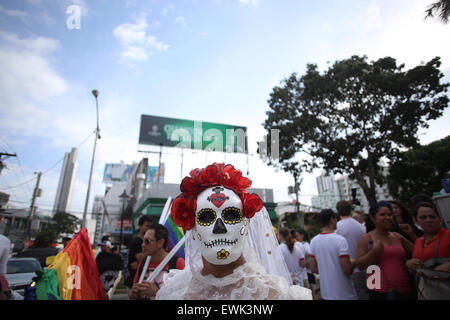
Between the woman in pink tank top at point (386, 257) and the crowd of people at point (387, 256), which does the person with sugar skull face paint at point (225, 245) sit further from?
the woman in pink tank top at point (386, 257)

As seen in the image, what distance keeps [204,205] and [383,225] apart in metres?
2.00

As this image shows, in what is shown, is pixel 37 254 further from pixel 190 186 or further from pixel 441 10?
pixel 441 10

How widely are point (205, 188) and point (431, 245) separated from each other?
2.00m

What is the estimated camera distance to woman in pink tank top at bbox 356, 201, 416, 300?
2.28 metres

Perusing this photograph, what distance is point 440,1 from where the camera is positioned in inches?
98.9

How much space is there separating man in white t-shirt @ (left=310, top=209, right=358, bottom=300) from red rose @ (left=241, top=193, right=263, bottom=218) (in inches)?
60.4

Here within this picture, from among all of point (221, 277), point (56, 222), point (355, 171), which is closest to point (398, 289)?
point (221, 277)

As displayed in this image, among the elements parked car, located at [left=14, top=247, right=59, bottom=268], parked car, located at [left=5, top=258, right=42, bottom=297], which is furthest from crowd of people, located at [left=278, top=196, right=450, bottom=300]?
parked car, located at [left=14, top=247, right=59, bottom=268]

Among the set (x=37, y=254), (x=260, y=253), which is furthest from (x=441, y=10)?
(x=37, y=254)

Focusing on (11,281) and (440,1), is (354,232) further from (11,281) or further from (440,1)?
(11,281)

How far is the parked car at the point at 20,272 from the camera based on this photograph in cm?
496

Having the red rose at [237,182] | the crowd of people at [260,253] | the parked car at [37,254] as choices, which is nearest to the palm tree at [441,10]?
the crowd of people at [260,253]

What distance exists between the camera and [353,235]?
3.12 metres

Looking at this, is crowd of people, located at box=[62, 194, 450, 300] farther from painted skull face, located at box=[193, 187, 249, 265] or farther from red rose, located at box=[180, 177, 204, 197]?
red rose, located at box=[180, 177, 204, 197]
